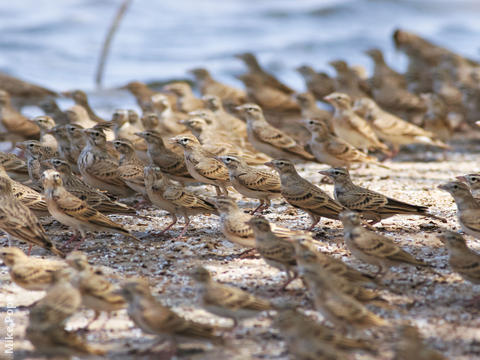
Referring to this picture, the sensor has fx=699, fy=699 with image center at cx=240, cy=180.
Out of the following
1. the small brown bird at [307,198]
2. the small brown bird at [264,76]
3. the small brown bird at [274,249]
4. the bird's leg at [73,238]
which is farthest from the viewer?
the small brown bird at [264,76]

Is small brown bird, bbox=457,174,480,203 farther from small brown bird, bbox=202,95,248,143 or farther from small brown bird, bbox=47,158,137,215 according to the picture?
small brown bird, bbox=202,95,248,143

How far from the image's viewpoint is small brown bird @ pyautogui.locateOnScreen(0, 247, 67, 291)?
5805mm

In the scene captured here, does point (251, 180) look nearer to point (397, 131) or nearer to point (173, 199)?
point (173, 199)

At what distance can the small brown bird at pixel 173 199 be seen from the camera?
7750 mm

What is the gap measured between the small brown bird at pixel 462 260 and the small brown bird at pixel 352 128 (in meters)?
5.62

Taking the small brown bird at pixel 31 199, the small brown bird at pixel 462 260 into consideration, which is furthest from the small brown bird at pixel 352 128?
the small brown bird at pixel 31 199

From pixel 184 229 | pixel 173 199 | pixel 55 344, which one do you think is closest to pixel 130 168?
pixel 173 199

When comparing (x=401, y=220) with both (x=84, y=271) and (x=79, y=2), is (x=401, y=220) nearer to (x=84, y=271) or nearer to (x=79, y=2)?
(x=84, y=271)

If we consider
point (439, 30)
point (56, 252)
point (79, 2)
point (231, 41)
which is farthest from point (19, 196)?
point (439, 30)

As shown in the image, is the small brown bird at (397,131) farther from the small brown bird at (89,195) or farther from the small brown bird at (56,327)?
the small brown bird at (56,327)

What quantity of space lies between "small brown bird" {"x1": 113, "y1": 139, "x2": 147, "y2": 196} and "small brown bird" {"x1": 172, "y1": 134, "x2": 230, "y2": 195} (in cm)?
61

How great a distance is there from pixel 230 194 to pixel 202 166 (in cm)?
103

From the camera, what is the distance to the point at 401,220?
27.4 feet

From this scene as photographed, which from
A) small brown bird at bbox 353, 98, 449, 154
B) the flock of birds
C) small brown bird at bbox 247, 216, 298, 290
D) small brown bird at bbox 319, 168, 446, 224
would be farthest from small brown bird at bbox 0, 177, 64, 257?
small brown bird at bbox 353, 98, 449, 154
